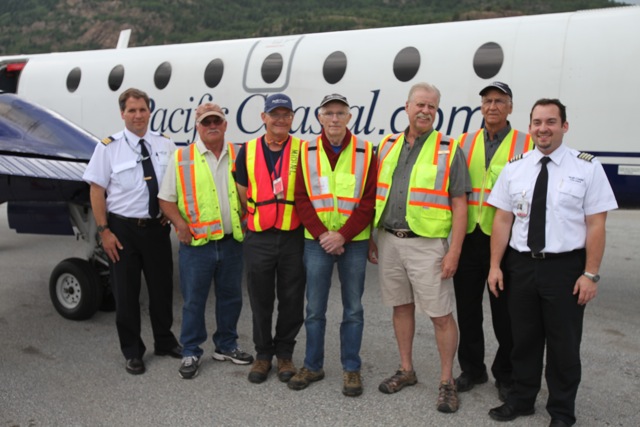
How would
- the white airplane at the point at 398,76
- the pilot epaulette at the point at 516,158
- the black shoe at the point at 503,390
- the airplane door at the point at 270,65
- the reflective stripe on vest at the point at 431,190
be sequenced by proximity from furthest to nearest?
the airplane door at the point at 270,65 < the white airplane at the point at 398,76 < the black shoe at the point at 503,390 < the reflective stripe on vest at the point at 431,190 < the pilot epaulette at the point at 516,158

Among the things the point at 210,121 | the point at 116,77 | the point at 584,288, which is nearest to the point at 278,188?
the point at 210,121

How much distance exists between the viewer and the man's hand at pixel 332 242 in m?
3.90

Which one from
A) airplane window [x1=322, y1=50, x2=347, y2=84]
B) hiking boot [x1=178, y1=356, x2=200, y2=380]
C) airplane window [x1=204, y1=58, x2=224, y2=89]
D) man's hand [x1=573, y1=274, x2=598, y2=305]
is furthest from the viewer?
airplane window [x1=204, y1=58, x2=224, y2=89]

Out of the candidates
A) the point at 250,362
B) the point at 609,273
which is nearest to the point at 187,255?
the point at 250,362

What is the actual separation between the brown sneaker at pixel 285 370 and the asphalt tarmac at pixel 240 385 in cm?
7

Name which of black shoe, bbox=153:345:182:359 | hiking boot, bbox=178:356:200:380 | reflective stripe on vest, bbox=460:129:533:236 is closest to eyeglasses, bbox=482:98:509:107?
reflective stripe on vest, bbox=460:129:533:236

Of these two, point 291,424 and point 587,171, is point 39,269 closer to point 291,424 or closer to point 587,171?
point 291,424

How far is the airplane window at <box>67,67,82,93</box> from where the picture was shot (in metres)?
10.0

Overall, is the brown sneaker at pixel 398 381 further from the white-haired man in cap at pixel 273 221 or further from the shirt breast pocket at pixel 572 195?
the shirt breast pocket at pixel 572 195

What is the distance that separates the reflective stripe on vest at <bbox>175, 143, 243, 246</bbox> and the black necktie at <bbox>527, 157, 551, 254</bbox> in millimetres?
2038

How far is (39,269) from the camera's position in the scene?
305 inches

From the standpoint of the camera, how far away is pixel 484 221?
389 cm

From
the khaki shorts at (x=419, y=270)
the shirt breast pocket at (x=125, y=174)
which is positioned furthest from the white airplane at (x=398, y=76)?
the khaki shorts at (x=419, y=270)

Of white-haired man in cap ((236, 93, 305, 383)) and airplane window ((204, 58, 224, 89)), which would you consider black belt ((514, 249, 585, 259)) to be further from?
airplane window ((204, 58, 224, 89))
